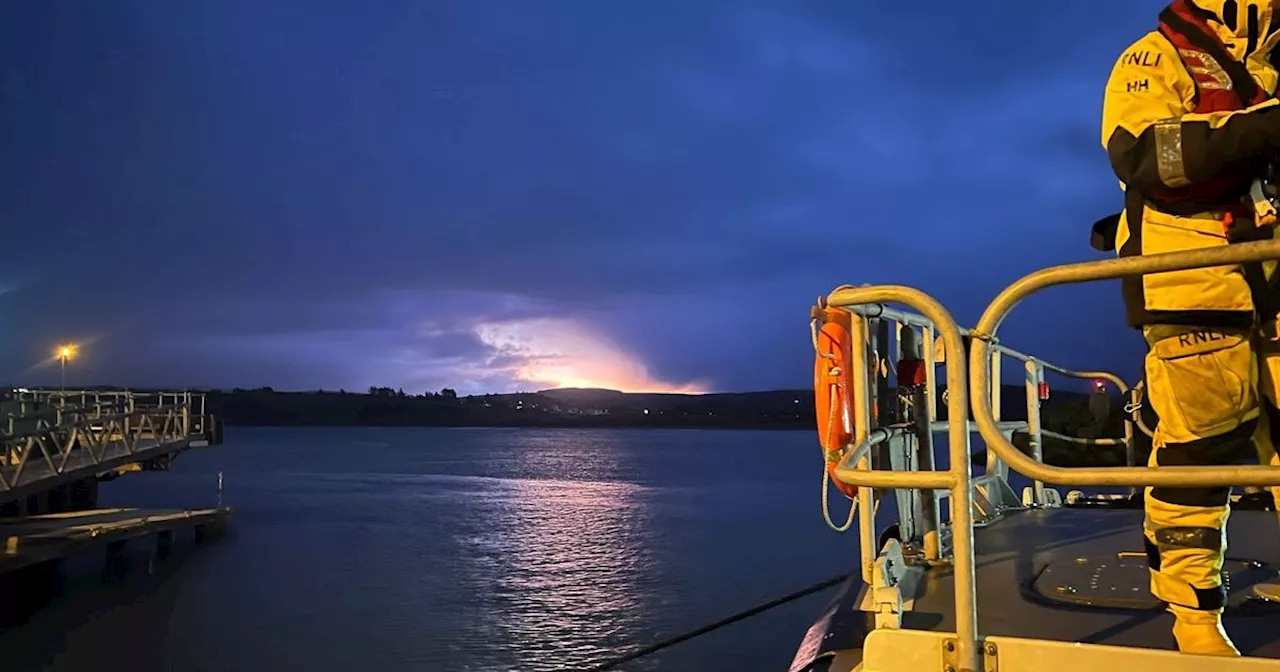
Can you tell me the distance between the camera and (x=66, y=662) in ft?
55.5

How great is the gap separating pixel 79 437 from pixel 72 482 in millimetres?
1797

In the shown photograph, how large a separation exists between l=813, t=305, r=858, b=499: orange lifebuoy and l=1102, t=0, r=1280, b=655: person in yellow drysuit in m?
1.26

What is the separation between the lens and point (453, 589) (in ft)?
82.6

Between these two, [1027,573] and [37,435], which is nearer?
[1027,573]

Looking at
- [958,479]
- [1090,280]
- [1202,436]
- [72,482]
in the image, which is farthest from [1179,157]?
[72,482]

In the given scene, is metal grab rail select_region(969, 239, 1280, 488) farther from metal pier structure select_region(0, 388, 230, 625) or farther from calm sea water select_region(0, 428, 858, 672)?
metal pier structure select_region(0, 388, 230, 625)

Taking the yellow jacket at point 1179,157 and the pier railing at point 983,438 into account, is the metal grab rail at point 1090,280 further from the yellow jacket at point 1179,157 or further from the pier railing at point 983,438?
the yellow jacket at point 1179,157

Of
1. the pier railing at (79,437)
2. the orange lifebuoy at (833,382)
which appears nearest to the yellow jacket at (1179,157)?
the orange lifebuoy at (833,382)

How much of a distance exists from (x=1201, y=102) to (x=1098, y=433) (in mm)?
5225

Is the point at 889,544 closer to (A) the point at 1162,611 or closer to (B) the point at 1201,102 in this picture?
(A) the point at 1162,611

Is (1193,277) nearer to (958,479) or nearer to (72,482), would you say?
(958,479)

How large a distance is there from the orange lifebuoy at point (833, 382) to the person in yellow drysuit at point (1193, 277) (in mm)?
1262

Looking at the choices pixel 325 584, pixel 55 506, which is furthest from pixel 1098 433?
pixel 55 506

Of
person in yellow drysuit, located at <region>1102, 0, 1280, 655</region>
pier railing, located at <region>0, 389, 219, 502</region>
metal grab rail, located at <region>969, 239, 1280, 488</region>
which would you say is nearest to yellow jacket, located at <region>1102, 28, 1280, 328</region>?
person in yellow drysuit, located at <region>1102, 0, 1280, 655</region>
